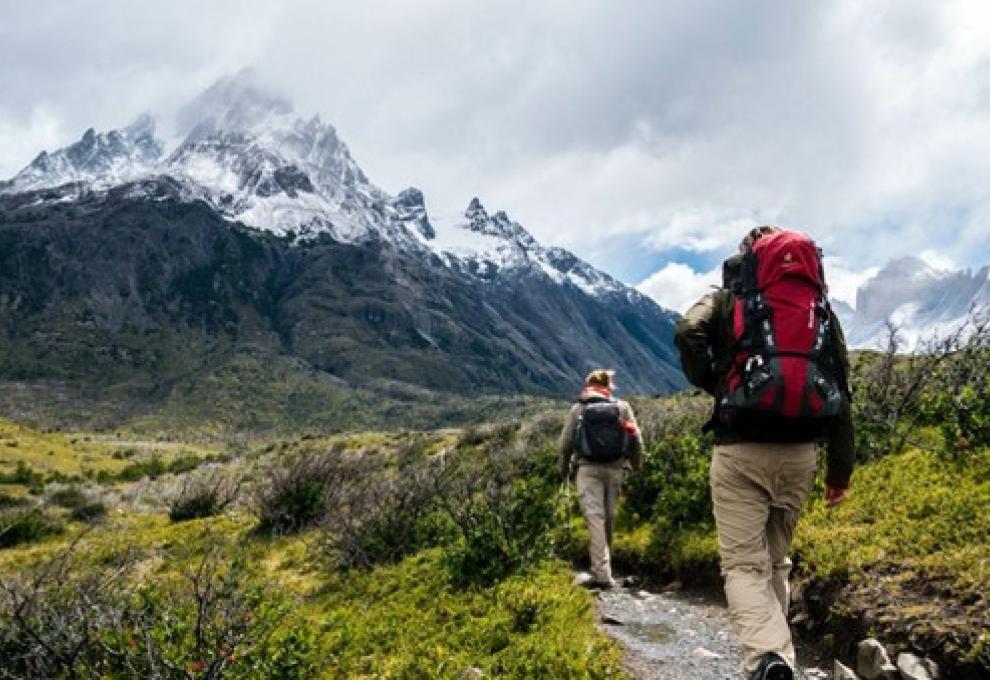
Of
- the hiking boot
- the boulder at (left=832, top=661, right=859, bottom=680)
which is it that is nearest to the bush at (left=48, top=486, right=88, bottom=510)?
the boulder at (left=832, top=661, right=859, bottom=680)

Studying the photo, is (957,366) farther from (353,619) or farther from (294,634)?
(294,634)

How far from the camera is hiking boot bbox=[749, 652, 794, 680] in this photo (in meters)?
4.28

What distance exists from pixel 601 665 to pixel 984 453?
5.32 m

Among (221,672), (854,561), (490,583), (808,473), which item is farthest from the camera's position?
(490,583)

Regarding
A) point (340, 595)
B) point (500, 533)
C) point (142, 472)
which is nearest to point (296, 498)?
point (340, 595)

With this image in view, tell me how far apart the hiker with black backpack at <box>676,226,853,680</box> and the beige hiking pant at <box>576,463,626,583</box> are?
157 inches

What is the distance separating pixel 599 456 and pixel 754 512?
14.2 ft

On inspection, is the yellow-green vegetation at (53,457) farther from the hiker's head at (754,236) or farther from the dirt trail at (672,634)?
the hiker's head at (754,236)

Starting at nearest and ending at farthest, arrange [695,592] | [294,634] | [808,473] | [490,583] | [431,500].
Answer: [808,473] < [294,634] < [490,583] < [695,592] < [431,500]

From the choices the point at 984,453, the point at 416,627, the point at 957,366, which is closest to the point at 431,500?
the point at 416,627

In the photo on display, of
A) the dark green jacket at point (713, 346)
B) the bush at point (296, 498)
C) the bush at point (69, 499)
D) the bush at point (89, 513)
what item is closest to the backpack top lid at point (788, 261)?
the dark green jacket at point (713, 346)

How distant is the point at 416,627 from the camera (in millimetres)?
7258

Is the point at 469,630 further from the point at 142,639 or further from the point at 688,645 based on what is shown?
the point at 142,639

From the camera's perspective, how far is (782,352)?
4.50m
